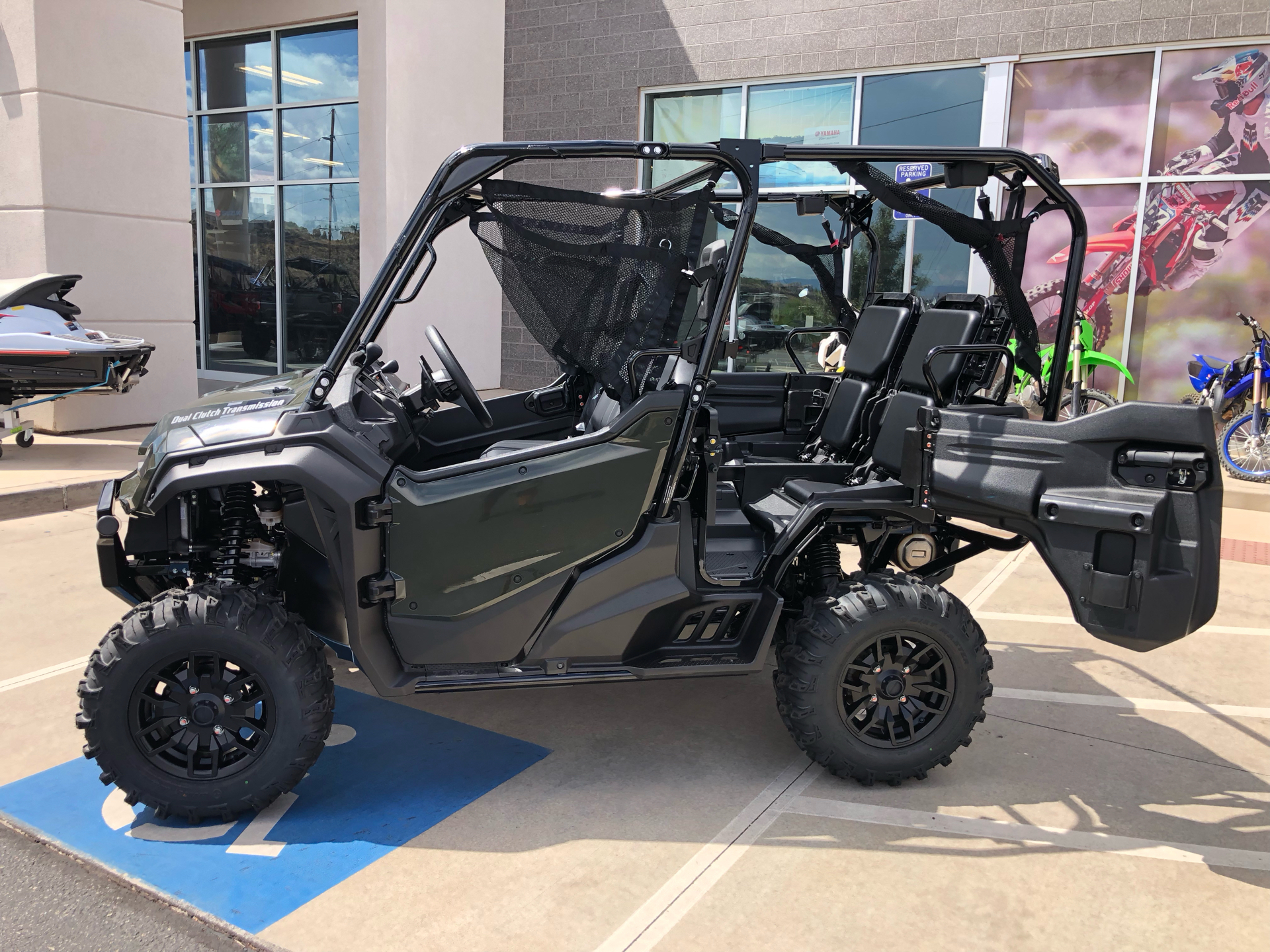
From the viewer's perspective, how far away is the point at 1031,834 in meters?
3.13

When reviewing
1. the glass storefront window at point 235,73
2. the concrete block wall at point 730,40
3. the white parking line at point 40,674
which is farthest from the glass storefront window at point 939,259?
the glass storefront window at point 235,73

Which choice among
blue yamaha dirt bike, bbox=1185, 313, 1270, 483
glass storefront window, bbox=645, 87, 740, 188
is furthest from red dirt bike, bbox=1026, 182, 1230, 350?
glass storefront window, bbox=645, 87, 740, 188

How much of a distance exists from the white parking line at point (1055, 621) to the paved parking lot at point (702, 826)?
69 cm

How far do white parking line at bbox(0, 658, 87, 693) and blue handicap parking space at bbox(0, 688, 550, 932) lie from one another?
851mm

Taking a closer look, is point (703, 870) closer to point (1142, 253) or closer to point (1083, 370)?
point (1083, 370)

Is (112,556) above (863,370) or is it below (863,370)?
below

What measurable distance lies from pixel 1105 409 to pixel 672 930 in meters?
2.10

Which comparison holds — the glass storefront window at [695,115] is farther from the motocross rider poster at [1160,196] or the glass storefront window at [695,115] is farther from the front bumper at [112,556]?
the front bumper at [112,556]

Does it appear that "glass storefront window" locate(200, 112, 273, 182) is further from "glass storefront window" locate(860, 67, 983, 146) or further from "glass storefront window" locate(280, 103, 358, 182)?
"glass storefront window" locate(860, 67, 983, 146)

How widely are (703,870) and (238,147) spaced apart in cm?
1387

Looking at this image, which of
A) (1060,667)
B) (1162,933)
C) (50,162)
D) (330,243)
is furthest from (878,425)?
(330,243)

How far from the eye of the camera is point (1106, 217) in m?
9.90

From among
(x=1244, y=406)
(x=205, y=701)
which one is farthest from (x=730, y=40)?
(x=205, y=701)

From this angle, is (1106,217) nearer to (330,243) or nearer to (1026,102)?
(1026,102)
